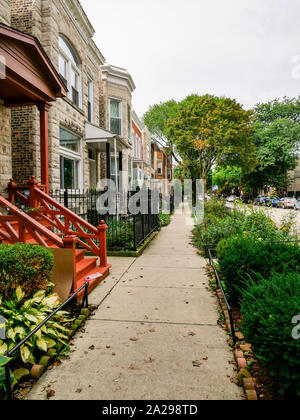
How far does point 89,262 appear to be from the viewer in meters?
5.50

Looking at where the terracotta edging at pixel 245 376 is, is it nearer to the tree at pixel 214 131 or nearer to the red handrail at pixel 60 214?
the red handrail at pixel 60 214

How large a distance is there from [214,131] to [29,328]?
2185cm

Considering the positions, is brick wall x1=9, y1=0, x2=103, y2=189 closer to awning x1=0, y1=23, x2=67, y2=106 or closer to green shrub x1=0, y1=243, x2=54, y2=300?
awning x1=0, y1=23, x2=67, y2=106

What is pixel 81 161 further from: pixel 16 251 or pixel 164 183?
pixel 164 183

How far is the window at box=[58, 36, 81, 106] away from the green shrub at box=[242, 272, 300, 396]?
387 inches

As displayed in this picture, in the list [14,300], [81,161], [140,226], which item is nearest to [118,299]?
[14,300]

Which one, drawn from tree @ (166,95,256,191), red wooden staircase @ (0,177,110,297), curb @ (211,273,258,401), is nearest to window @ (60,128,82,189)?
red wooden staircase @ (0,177,110,297)

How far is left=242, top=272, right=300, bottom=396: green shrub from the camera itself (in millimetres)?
1937

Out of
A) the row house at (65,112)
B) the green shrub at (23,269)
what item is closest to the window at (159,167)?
the row house at (65,112)

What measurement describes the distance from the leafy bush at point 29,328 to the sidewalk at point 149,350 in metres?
0.26

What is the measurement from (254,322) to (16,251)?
2878mm

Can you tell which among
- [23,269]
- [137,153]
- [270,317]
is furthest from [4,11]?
[137,153]

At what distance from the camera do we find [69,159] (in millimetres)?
10273

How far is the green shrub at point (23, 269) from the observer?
10.8 ft
